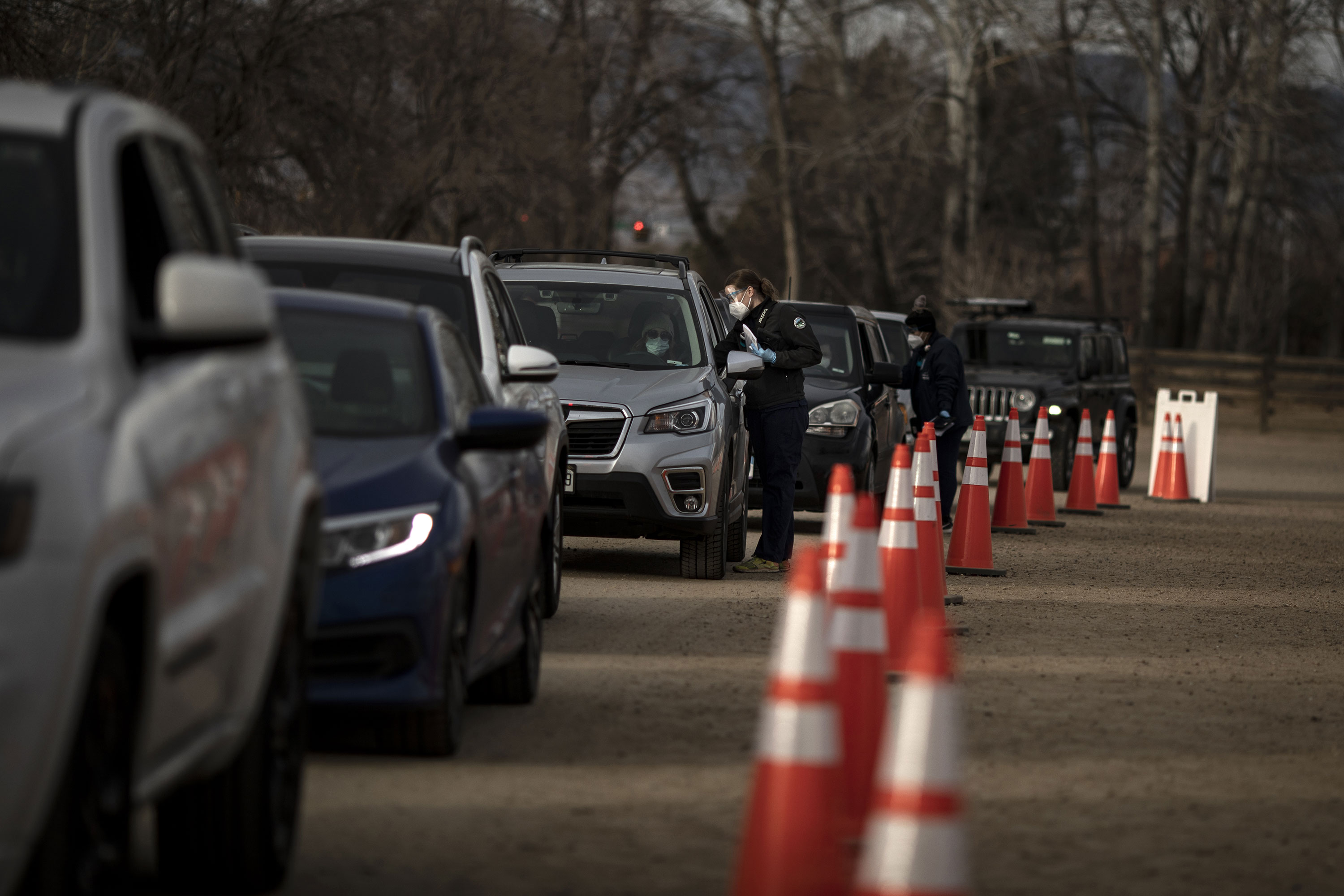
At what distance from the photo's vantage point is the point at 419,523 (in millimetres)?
6824

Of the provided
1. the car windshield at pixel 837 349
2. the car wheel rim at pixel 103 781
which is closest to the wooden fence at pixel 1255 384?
the car windshield at pixel 837 349

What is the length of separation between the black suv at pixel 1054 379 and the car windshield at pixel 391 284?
13.6 m

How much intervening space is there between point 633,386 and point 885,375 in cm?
467

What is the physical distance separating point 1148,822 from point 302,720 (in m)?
2.74

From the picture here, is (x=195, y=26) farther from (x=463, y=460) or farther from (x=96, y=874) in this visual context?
(x=96, y=874)

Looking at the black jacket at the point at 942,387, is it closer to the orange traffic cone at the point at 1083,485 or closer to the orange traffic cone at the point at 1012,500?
the orange traffic cone at the point at 1012,500

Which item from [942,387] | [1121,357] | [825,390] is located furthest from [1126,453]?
[825,390]

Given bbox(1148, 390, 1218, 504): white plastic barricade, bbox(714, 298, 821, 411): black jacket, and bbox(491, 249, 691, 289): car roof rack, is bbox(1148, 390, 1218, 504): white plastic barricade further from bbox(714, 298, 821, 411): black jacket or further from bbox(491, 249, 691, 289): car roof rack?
bbox(714, 298, 821, 411): black jacket

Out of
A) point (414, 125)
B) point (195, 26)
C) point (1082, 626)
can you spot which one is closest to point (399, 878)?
point (1082, 626)

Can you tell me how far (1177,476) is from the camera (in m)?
24.2

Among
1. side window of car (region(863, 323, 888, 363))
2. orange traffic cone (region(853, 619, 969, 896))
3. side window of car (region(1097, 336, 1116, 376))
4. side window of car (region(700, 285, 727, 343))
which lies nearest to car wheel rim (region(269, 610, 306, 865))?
orange traffic cone (region(853, 619, 969, 896))

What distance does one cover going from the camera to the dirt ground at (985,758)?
5.91 m

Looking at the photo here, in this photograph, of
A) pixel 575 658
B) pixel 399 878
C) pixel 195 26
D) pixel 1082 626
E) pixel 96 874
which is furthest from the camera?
pixel 195 26

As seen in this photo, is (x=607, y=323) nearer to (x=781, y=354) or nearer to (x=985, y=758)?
(x=781, y=354)
